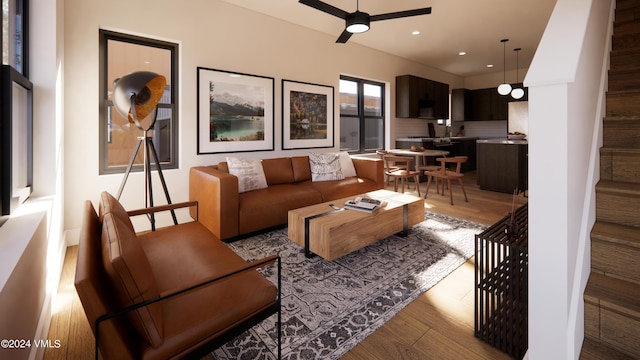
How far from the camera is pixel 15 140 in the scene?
180cm

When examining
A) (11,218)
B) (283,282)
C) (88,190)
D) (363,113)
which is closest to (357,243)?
(283,282)

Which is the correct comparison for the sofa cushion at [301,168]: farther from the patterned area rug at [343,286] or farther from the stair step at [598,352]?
the stair step at [598,352]

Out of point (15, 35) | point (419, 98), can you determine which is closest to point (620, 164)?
point (15, 35)

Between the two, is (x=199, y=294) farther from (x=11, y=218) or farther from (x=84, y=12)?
(x=84, y=12)

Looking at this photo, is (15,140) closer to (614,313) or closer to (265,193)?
(265,193)

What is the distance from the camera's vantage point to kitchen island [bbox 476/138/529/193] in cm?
540

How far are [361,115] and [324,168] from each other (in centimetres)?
238

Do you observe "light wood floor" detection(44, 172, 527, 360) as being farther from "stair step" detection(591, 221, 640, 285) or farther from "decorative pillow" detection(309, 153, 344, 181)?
"decorative pillow" detection(309, 153, 344, 181)

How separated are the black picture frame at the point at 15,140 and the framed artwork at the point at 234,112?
197cm

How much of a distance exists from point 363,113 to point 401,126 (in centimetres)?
135

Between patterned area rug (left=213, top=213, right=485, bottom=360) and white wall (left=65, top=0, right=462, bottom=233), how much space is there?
5.30 ft

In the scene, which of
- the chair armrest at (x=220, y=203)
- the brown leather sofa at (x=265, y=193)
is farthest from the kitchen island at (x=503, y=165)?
the chair armrest at (x=220, y=203)

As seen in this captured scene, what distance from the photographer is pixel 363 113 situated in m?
6.47

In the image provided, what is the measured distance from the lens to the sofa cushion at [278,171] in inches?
164
